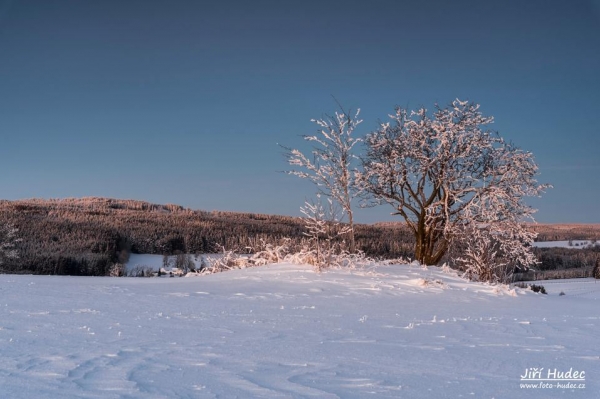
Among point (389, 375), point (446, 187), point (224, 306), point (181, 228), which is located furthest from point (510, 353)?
point (181, 228)

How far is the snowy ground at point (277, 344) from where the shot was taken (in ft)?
9.62

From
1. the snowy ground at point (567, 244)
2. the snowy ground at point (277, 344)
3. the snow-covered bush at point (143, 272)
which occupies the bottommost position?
the snow-covered bush at point (143, 272)

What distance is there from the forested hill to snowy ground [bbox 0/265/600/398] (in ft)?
31.3

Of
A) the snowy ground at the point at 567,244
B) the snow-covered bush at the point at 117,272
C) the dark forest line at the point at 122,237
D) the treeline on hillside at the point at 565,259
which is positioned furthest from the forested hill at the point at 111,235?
the snowy ground at the point at 567,244

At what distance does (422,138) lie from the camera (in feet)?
50.8

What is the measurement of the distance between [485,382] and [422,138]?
12.8 meters

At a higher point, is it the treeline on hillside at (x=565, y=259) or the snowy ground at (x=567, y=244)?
the snowy ground at (x=567, y=244)

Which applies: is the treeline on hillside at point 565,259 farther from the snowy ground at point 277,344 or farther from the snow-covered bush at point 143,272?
the snowy ground at point 277,344

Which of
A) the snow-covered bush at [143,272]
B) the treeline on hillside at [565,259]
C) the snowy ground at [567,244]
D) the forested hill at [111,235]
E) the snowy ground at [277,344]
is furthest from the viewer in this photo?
the snowy ground at [567,244]

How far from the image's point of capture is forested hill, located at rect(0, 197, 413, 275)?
22688 millimetres

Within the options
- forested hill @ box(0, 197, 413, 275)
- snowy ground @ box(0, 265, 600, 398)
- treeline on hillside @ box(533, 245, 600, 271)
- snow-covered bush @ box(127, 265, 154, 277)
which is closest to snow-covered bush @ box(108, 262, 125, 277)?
snow-covered bush @ box(127, 265, 154, 277)

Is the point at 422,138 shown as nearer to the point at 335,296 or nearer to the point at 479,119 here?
the point at 479,119

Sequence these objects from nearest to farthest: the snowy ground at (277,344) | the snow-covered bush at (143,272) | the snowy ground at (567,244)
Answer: the snowy ground at (277,344), the snow-covered bush at (143,272), the snowy ground at (567,244)

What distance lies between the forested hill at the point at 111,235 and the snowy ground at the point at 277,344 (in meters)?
9.54
